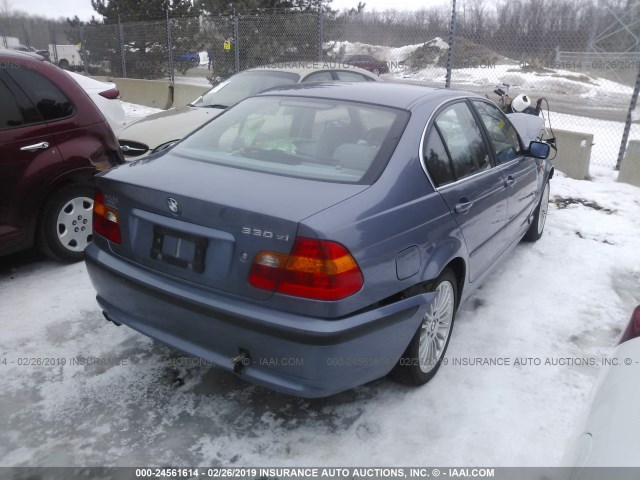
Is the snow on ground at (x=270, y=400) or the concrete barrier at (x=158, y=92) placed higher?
the concrete barrier at (x=158, y=92)

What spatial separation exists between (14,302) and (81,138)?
142 centimetres

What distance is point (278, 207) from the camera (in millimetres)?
2283

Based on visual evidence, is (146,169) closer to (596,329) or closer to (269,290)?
(269,290)

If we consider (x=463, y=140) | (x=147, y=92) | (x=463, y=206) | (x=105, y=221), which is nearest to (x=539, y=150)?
(x=463, y=140)

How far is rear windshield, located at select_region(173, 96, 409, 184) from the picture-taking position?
2.71m

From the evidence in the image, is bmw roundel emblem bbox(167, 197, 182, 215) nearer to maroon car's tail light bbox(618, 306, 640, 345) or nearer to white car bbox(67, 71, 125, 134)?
maroon car's tail light bbox(618, 306, 640, 345)

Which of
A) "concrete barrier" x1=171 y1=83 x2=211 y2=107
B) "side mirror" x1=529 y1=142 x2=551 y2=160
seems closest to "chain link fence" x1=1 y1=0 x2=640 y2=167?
"concrete barrier" x1=171 y1=83 x2=211 y2=107

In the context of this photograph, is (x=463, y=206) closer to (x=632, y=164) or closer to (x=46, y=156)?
(x=46, y=156)

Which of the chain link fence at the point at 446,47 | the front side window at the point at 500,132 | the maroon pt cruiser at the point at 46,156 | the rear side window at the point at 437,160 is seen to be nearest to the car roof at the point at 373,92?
the rear side window at the point at 437,160

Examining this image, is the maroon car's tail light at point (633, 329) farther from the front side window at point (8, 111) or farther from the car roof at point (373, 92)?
the front side window at point (8, 111)

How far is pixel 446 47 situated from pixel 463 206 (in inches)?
454

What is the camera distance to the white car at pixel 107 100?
5.94 m

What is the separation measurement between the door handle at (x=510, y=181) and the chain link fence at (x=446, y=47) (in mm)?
5810

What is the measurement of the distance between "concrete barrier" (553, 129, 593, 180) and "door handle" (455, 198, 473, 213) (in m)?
5.69
